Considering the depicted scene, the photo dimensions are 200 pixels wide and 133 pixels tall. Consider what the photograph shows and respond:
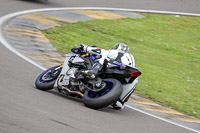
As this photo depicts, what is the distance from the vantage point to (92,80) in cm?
687

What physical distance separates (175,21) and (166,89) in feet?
35.6

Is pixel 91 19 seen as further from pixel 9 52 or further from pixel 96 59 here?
pixel 96 59

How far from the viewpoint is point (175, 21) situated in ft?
67.6

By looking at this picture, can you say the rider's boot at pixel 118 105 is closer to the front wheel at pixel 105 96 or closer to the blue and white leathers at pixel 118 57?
the blue and white leathers at pixel 118 57

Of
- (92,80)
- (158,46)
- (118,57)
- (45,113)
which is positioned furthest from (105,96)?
(158,46)

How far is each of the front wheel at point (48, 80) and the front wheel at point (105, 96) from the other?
3.16ft

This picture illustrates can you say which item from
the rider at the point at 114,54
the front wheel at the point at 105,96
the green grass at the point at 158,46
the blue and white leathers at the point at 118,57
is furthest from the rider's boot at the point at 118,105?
the green grass at the point at 158,46

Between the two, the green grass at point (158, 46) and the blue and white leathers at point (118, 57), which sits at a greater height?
the blue and white leathers at point (118, 57)

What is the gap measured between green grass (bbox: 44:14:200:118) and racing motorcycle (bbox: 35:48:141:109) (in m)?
2.50

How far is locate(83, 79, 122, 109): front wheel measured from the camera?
6.42m

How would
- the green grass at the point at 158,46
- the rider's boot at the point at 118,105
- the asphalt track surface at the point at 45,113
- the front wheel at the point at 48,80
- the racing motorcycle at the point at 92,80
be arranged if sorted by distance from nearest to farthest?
1. the asphalt track surface at the point at 45,113
2. the racing motorcycle at the point at 92,80
3. the rider's boot at the point at 118,105
4. the front wheel at the point at 48,80
5. the green grass at the point at 158,46

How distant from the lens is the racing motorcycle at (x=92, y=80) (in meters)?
6.57

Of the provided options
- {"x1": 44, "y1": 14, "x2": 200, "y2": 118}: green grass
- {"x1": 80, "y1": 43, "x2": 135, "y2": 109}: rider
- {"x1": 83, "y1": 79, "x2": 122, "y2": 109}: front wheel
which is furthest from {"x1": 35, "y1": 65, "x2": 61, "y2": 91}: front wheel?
{"x1": 44, "y1": 14, "x2": 200, "y2": 118}: green grass

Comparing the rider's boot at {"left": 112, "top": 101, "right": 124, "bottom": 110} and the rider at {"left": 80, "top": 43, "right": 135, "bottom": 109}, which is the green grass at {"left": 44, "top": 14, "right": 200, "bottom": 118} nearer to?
the rider's boot at {"left": 112, "top": 101, "right": 124, "bottom": 110}
